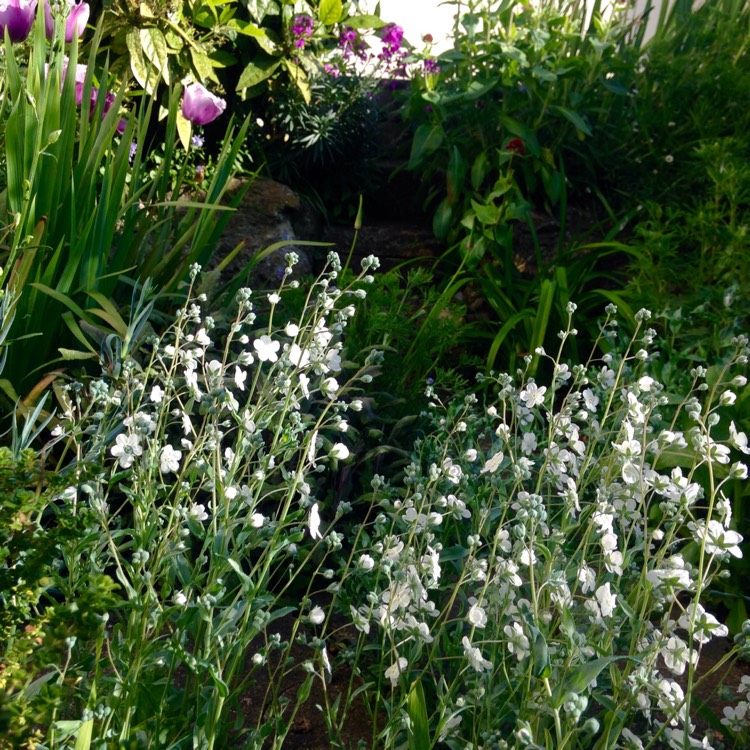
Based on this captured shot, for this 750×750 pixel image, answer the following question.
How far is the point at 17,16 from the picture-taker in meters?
2.68

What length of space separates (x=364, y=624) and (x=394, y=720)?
174 mm

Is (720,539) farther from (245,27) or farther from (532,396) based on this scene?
(245,27)

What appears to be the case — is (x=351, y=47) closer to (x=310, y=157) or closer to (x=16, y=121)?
(x=310, y=157)

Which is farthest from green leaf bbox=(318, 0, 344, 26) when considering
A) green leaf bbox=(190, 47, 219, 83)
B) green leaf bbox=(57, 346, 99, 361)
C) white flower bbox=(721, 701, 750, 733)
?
white flower bbox=(721, 701, 750, 733)

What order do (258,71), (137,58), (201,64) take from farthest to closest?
(258,71), (201,64), (137,58)

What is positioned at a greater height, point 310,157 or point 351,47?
point 351,47

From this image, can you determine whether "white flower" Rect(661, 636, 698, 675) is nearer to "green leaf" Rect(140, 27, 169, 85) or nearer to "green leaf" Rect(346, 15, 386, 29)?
"green leaf" Rect(140, 27, 169, 85)

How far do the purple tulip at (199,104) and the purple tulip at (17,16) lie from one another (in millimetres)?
609

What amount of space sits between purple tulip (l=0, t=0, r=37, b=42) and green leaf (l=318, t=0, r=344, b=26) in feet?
8.13

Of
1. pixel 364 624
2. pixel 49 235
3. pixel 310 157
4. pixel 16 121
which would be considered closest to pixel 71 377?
pixel 49 235

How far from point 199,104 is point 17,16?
70 cm

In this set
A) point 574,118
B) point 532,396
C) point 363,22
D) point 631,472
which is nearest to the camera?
point 631,472

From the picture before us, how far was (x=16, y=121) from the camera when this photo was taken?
2.49 metres

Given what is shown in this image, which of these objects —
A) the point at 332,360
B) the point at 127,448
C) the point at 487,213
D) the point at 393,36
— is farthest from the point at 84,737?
the point at 393,36
